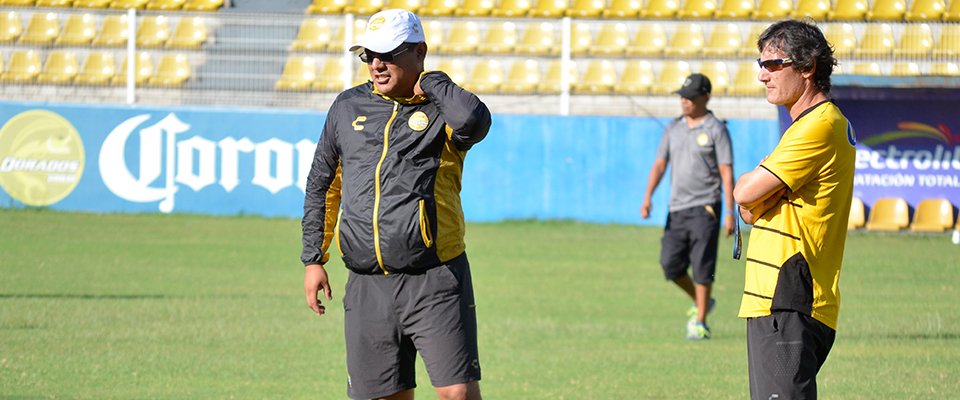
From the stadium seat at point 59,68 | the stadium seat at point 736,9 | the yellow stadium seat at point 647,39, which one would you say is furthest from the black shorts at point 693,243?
the stadium seat at point 59,68

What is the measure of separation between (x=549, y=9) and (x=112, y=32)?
8.97 m

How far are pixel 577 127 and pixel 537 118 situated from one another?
72 centimetres

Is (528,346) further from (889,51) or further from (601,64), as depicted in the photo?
(889,51)

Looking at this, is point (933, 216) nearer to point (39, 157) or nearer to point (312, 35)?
point (312, 35)

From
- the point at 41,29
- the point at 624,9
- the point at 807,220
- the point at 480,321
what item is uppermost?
the point at 624,9

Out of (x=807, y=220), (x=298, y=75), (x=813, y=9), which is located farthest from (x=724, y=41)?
(x=807, y=220)

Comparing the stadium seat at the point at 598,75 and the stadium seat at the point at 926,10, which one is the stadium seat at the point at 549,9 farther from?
the stadium seat at the point at 926,10

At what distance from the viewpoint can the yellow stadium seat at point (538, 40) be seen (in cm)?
1906

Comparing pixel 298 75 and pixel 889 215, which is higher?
pixel 298 75

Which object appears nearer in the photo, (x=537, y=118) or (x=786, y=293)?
(x=786, y=293)

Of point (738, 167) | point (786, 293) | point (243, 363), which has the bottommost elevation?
point (243, 363)

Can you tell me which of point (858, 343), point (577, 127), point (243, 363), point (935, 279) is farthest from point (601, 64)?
point (243, 363)

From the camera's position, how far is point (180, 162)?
16984 millimetres

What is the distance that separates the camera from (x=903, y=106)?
16641 millimetres
